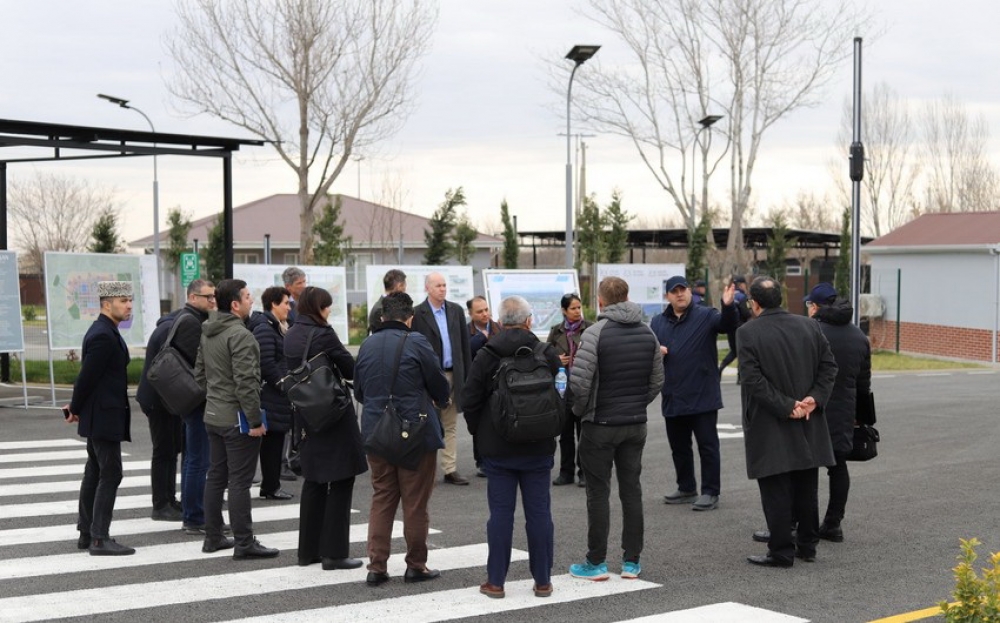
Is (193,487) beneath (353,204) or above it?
beneath

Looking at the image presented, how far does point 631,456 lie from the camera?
8039 mm

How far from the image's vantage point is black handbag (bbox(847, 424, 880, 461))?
29.6ft

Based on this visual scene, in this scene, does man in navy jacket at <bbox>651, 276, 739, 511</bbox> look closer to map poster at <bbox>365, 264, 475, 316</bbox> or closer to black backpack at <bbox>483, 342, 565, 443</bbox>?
black backpack at <bbox>483, 342, 565, 443</bbox>

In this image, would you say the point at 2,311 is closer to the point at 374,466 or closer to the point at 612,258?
the point at 374,466

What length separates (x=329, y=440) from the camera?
26.5ft

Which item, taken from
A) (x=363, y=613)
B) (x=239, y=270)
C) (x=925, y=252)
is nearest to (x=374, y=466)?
(x=363, y=613)

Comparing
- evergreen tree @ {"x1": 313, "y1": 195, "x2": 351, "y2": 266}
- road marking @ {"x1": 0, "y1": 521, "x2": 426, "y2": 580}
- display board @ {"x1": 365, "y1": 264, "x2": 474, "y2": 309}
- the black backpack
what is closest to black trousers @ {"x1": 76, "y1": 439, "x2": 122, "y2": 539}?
road marking @ {"x1": 0, "y1": 521, "x2": 426, "y2": 580}

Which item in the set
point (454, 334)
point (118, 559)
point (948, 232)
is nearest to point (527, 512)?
point (118, 559)

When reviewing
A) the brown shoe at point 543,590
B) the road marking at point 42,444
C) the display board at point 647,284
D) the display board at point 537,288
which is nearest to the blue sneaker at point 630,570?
the brown shoe at point 543,590

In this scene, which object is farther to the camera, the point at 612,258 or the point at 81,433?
the point at 612,258

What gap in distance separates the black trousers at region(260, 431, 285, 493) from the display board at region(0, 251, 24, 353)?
882 centimetres

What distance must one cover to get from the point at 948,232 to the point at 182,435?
30.8 meters

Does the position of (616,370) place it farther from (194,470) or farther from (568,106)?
(568,106)

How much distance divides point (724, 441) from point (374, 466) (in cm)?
829
